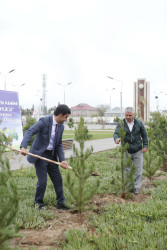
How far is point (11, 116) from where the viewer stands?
10.5 meters

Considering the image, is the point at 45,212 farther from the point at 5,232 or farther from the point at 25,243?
the point at 5,232

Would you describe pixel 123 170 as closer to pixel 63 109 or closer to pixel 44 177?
pixel 44 177

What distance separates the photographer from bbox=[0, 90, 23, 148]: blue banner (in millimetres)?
10266

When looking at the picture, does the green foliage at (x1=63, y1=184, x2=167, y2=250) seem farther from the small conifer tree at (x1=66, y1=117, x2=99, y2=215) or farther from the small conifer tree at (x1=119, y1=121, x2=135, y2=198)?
the small conifer tree at (x1=119, y1=121, x2=135, y2=198)

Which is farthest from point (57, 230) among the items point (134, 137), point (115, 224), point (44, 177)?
point (134, 137)

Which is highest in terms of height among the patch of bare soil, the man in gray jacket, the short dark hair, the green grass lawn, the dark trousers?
the short dark hair

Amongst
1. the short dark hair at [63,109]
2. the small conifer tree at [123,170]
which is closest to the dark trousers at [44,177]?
the short dark hair at [63,109]

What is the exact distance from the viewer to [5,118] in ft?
33.9

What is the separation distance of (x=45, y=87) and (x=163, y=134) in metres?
→ 47.5

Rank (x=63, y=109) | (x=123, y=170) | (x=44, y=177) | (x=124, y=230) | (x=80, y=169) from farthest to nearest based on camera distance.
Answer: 1. (x=123, y=170)
2. (x=44, y=177)
3. (x=63, y=109)
4. (x=80, y=169)
5. (x=124, y=230)

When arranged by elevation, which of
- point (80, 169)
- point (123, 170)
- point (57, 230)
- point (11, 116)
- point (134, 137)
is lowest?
point (57, 230)

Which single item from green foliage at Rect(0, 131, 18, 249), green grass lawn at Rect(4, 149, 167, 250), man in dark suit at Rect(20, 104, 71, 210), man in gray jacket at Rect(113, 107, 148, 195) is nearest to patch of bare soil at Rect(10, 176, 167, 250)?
green grass lawn at Rect(4, 149, 167, 250)

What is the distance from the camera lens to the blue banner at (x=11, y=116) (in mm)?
10266

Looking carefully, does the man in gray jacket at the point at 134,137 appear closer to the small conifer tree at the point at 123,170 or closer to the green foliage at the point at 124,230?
the small conifer tree at the point at 123,170
